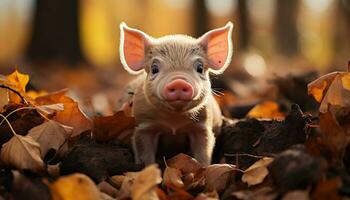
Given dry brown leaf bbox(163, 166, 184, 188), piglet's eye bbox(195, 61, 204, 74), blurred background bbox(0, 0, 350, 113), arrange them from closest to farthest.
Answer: dry brown leaf bbox(163, 166, 184, 188) < piglet's eye bbox(195, 61, 204, 74) < blurred background bbox(0, 0, 350, 113)

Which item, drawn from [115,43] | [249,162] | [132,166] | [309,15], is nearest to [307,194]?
[249,162]

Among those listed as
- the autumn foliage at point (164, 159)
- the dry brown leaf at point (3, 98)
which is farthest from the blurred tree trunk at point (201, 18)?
the dry brown leaf at point (3, 98)

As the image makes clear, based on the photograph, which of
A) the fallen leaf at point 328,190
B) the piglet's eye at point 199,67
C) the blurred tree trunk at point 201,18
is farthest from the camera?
the blurred tree trunk at point 201,18

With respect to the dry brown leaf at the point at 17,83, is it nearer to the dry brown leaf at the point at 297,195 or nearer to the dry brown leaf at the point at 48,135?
the dry brown leaf at the point at 48,135

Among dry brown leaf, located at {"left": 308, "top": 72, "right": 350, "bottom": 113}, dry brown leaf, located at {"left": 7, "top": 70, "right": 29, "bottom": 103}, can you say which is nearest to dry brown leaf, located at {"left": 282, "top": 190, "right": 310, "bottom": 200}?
dry brown leaf, located at {"left": 308, "top": 72, "right": 350, "bottom": 113}

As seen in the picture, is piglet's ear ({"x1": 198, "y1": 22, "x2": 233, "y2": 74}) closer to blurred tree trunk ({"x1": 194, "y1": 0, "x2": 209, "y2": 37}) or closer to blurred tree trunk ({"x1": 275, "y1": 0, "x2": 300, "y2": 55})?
blurred tree trunk ({"x1": 194, "y1": 0, "x2": 209, "y2": 37})
